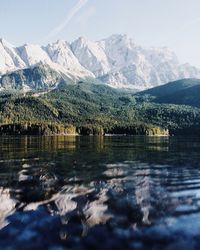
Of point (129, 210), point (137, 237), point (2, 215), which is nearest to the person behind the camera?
point (137, 237)

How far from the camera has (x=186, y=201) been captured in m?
39.5

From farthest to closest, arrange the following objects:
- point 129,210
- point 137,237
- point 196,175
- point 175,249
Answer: point 196,175
point 129,210
point 137,237
point 175,249

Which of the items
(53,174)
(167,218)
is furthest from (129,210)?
(53,174)

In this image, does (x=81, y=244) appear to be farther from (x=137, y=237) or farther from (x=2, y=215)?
(x=2, y=215)

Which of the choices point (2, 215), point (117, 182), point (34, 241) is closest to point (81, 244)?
point (34, 241)

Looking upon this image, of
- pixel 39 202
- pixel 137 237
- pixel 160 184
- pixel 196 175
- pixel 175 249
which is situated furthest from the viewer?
pixel 196 175

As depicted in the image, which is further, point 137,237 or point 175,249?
point 137,237

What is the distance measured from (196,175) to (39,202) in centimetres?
2876

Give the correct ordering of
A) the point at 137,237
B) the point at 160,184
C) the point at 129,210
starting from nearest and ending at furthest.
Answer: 1. the point at 137,237
2. the point at 129,210
3. the point at 160,184

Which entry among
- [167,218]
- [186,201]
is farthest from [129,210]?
[186,201]

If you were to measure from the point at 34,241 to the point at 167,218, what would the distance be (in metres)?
11.7

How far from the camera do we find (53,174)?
59.2 metres

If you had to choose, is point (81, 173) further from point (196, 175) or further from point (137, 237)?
point (137, 237)

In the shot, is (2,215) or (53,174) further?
(53,174)
